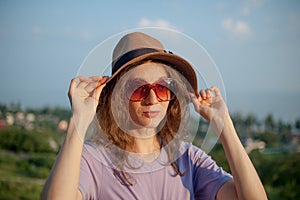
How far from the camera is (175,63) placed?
1.64 metres

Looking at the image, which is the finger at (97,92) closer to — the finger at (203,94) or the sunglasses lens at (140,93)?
the sunglasses lens at (140,93)

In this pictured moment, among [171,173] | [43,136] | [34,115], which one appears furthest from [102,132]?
[34,115]

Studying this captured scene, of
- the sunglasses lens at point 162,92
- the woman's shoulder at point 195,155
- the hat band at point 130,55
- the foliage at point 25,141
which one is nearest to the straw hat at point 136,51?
the hat band at point 130,55

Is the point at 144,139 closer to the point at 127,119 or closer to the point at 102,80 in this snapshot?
the point at 127,119

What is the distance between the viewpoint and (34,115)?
14.7 m

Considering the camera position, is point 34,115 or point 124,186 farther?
point 34,115

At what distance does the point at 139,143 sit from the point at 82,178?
272 mm

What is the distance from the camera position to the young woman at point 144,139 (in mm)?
1550

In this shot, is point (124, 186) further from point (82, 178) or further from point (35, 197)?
point (35, 197)

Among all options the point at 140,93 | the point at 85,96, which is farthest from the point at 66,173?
the point at 140,93

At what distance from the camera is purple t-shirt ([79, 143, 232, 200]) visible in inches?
62.7

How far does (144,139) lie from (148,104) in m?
0.18

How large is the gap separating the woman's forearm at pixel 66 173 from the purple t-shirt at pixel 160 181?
73mm

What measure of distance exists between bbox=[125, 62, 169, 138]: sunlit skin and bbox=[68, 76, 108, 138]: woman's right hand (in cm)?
13
